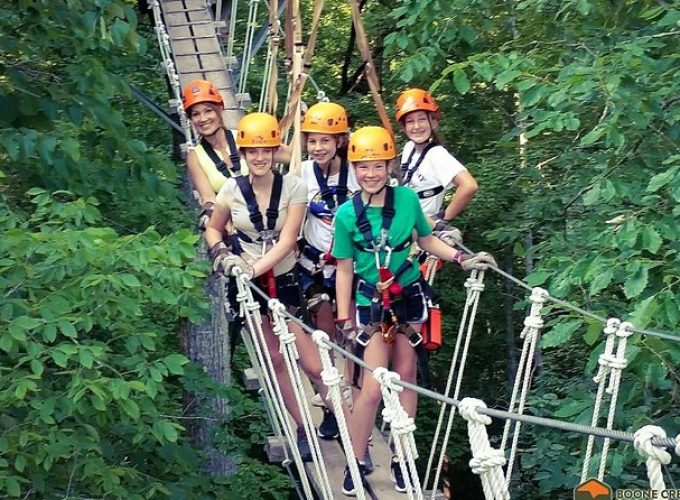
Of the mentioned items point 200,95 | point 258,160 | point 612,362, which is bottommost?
point 612,362

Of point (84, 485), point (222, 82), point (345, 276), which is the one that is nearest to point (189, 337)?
point (222, 82)

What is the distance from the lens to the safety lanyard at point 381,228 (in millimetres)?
2857

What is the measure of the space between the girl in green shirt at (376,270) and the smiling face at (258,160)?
0.30 meters

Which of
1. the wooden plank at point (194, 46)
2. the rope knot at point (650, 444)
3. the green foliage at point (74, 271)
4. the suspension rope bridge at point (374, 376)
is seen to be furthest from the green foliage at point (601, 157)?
the wooden plank at point (194, 46)

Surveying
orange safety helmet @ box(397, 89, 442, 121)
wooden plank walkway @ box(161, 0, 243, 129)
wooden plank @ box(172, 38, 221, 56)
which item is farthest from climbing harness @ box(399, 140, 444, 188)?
wooden plank @ box(172, 38, 221, 56)

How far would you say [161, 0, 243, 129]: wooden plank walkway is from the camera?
5.34 metres

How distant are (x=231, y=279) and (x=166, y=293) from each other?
0.20 metres

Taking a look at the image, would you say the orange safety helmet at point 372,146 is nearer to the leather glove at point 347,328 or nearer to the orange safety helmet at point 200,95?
the leather glove at point 347,328

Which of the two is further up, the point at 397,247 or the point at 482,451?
the point at 397,247

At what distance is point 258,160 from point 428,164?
70cm

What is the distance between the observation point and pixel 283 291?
10.7ft

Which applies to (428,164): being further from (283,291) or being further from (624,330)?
(624,330)

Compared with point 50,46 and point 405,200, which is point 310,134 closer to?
point 405,200

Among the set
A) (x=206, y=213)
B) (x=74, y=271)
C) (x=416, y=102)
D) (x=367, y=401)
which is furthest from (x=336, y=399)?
(x=416, y=102)
